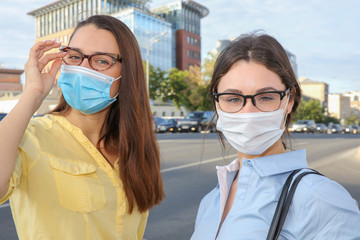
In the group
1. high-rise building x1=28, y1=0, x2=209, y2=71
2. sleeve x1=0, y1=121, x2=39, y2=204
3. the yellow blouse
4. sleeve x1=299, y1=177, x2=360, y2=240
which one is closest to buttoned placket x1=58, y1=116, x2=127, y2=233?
the yellow blouse

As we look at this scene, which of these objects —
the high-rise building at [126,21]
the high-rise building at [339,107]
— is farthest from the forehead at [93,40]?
the high-rise building at [339,107]

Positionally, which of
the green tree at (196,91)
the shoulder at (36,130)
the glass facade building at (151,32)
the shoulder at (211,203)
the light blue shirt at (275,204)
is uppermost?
the glass facade building at (151,32)

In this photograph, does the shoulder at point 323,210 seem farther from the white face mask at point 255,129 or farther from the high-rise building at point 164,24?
the high-rise building at point 164,24

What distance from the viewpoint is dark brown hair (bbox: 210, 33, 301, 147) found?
164cm

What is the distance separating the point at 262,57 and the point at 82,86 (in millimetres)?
1093

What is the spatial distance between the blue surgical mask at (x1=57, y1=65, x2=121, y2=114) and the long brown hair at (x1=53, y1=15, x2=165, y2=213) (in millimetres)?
120

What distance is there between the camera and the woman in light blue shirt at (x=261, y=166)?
48.3 inches

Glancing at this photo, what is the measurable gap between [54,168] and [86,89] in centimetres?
55

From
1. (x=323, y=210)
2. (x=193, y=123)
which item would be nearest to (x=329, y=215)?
(x=323, y=210)

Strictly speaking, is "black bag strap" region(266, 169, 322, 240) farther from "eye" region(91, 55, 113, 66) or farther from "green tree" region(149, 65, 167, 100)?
"green tree" region(149, 65, 167, 100)

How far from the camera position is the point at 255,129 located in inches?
68.5

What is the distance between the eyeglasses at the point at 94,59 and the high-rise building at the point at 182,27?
71.3 m

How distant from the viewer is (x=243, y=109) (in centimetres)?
173

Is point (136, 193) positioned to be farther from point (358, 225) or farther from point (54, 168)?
point (358, 225)
